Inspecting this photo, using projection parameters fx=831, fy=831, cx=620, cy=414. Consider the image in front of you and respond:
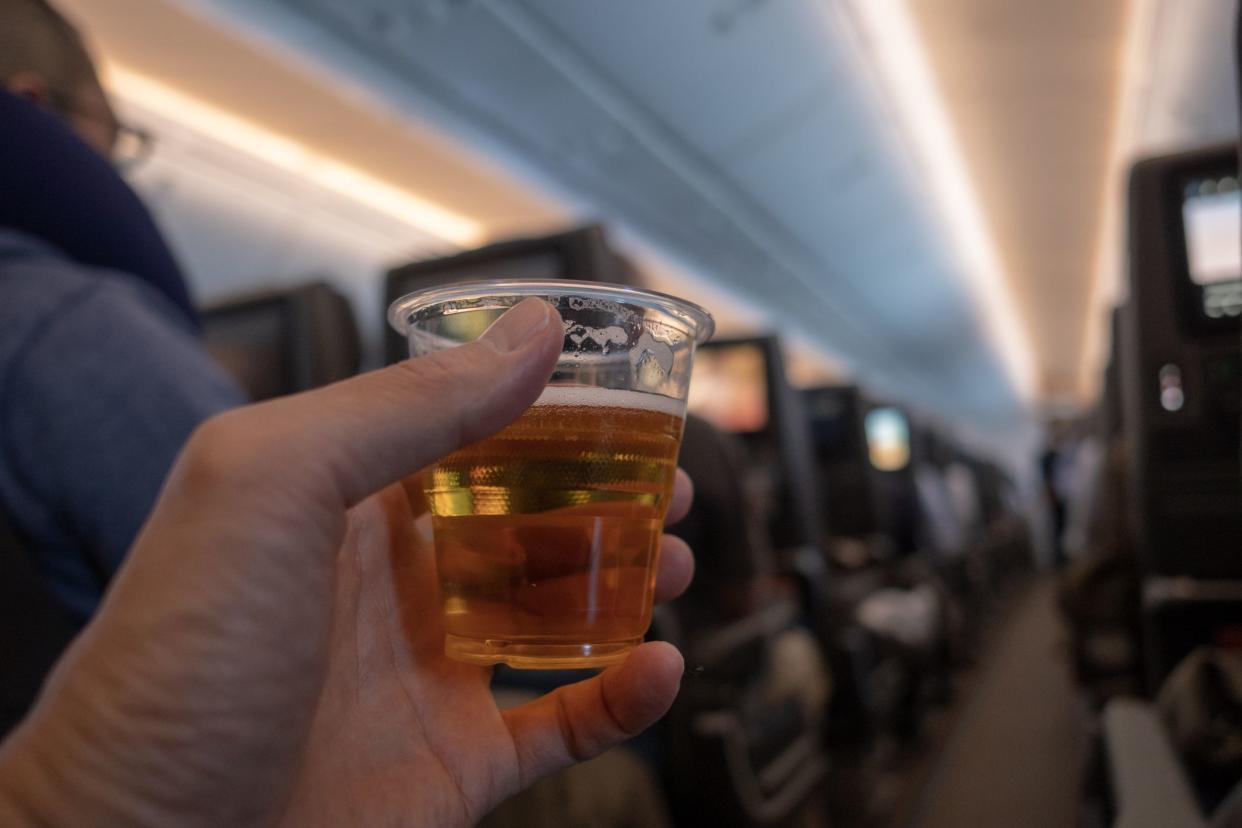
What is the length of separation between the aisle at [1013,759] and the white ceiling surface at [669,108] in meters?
3.76

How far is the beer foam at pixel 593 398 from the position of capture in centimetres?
57

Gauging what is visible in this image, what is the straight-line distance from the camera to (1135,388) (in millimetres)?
1610

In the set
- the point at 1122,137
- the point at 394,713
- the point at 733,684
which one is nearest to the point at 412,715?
the point at 394,713

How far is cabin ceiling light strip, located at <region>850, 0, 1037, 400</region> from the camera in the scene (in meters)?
5.49

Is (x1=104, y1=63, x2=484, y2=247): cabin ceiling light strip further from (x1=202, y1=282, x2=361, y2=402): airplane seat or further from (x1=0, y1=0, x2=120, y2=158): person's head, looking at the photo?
(x1=0, y1=0, x2=120, y2=158): person's head

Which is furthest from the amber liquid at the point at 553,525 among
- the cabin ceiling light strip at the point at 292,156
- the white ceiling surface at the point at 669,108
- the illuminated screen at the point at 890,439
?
the illuminated screen at the point at 890,439

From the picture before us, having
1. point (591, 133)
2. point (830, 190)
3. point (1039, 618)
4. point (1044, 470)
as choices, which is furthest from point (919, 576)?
point (1044, 470)

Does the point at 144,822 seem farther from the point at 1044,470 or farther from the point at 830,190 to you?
the point at 1044,470

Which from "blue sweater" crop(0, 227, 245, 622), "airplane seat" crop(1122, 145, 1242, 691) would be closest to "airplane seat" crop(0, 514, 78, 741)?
"blue sweater" crop(0, 227, 245, 622)

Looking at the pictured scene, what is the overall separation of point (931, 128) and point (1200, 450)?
6.38 metres

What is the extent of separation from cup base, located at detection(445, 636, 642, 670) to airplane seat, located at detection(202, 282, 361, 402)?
1.97m

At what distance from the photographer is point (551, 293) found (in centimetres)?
59

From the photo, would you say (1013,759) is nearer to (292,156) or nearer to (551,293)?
(551,293)

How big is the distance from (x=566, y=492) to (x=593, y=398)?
0.07 m
